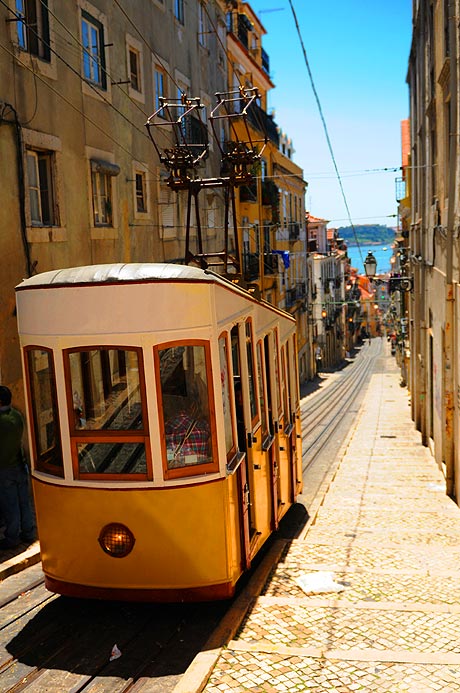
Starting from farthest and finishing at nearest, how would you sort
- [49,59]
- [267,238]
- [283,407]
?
[267,238], [49,59], [283,407]

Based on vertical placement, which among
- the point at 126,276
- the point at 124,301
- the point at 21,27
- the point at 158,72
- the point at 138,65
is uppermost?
the point at 158,72

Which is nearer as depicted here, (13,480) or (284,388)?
(13,480)

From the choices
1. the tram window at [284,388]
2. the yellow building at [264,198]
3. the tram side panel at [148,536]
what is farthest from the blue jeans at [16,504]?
the yellow building at [264,198]

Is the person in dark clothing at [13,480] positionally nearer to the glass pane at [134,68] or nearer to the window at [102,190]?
the window at [102,190]

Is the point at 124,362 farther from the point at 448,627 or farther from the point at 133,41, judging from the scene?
the point at 133,41

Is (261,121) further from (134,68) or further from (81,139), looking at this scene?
(81,139)

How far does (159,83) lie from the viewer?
61.8ft

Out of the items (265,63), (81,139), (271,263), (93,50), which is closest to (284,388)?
(81,139)

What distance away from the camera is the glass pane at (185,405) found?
5711 mm

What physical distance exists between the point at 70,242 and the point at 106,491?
7.78m

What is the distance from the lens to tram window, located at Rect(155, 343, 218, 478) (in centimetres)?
571

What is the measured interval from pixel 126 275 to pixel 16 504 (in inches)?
131

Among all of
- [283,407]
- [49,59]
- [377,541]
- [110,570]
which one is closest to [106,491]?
[110,570]

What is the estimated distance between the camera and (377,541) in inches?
369
